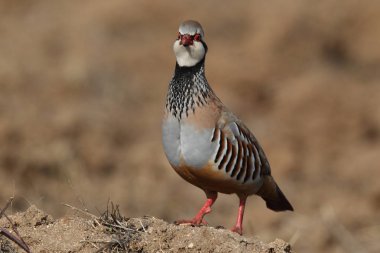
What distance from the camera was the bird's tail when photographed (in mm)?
6910

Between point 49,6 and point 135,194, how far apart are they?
555 centimetres

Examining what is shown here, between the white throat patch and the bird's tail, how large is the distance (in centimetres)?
97

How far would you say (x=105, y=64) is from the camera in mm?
14203

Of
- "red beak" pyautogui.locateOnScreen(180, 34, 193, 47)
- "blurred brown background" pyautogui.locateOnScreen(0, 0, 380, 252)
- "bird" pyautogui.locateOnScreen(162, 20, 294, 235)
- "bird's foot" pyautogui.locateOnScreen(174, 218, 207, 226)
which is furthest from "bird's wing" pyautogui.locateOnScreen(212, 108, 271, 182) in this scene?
"blurred brown background" pyautogui.locateOnScreen(0, 0, 380, 252)

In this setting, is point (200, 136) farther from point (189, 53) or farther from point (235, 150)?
point (189, 53)

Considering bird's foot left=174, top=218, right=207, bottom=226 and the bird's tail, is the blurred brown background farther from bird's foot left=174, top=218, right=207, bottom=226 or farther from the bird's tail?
bird's foot left=174, top=218, right=207, bottom=226

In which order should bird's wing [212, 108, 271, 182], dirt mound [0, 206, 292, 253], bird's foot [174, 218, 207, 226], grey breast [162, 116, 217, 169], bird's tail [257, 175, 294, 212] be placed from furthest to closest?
bird's tail [257, 175, 294, 212], bird's wing [212, 108, 271, 182], grey breast [162, 116, 217, 169], bird's foot [174, 218, 207, 226], dirt mound [0, 206, 292, 253]

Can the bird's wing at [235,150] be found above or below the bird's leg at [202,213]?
above

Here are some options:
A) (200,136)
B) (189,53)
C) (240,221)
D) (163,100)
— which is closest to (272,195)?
(240,221)

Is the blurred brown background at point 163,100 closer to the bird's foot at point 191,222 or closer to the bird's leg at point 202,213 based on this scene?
the bird's leg at point 202,213

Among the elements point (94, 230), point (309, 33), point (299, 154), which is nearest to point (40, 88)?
point (299, 154)

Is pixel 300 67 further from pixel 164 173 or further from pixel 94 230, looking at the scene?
pixel 94 230

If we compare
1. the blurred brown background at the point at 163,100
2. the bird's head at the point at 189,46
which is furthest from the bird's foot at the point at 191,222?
the blurred brown background at the point at 163,100

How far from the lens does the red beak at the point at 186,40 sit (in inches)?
250
